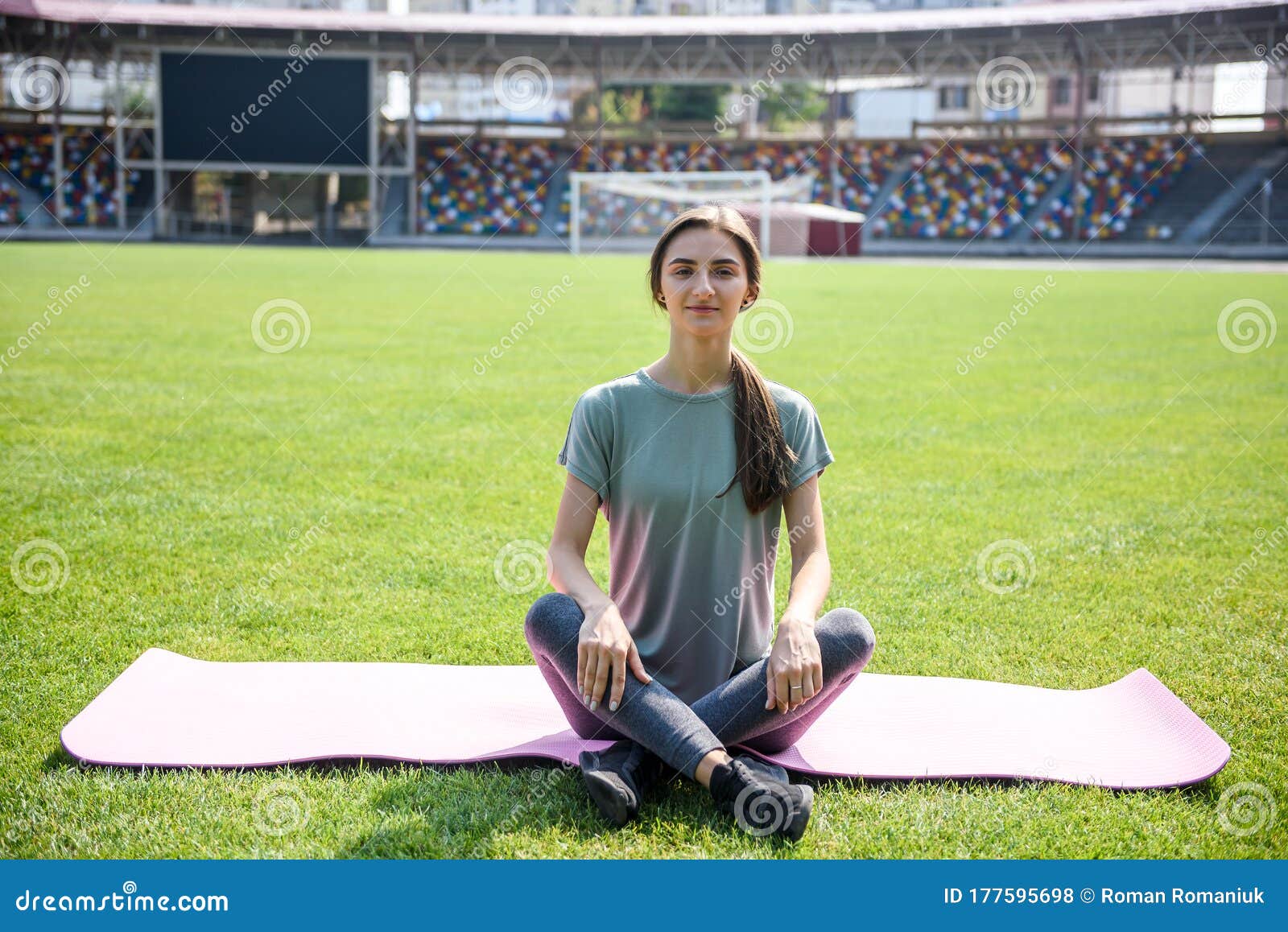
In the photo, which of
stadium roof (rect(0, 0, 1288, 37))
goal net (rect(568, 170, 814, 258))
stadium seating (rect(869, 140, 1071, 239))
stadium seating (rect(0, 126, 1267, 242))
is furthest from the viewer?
stadium seating (rect(869, 140, 1071, 239))

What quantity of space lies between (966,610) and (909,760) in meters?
1.48

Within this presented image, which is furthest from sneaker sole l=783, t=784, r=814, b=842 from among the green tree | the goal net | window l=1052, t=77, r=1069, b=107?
window l=1052, t=77, r=1069, b=107

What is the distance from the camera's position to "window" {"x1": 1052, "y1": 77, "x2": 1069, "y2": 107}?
49.3 meters

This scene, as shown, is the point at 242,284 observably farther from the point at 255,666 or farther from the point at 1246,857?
the point at 1246,857

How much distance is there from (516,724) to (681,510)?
2.68 feet

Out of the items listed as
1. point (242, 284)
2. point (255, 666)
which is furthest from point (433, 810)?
point (242, 284)

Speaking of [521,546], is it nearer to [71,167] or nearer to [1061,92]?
[71,167]

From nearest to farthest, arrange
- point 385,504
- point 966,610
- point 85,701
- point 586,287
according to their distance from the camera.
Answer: point 85,701 → point 966,610 → point 385,504 → point 586,287

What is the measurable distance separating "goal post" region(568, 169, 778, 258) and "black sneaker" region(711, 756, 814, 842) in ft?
98.3

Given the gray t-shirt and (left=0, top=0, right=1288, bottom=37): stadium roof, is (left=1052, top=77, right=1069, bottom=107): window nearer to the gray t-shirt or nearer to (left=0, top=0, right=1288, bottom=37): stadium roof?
(left=0, top=0, right=1288, bottom=37): stadium roof

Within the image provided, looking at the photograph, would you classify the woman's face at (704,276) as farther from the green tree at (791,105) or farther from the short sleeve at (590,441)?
the green tree at (791,105)

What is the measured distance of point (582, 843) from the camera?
8.50 ft

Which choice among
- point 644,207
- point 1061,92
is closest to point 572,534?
point 644,207

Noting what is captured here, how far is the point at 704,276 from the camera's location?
110 inches
